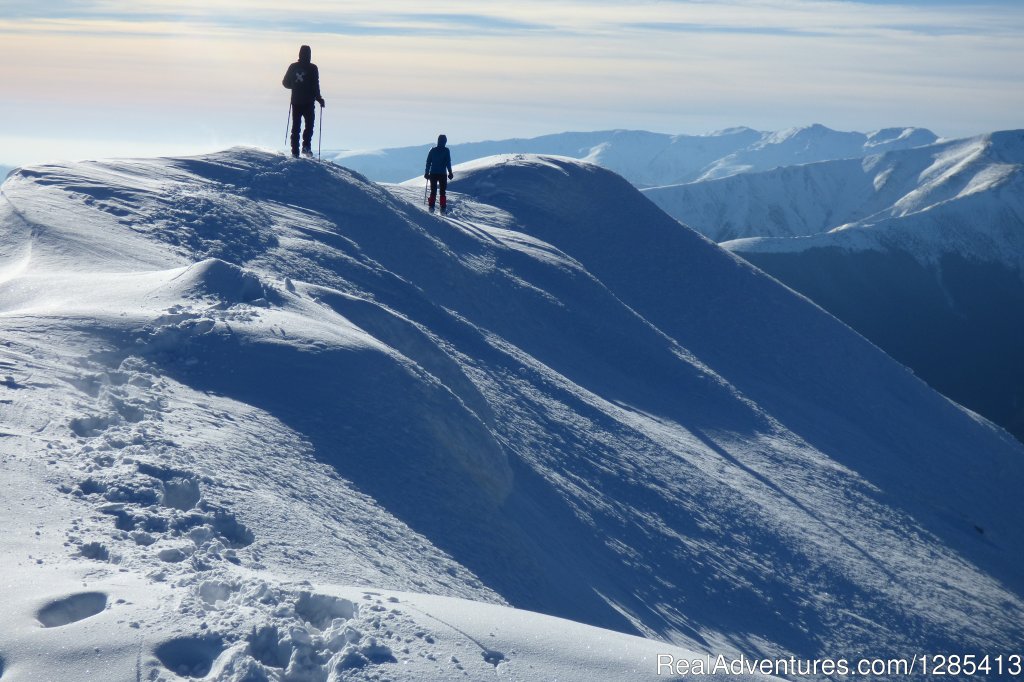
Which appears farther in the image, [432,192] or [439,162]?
[432,192]

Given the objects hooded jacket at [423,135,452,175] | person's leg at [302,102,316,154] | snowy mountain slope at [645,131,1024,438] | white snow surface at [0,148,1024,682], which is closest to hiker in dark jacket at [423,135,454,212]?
hooded jacket at [423,135,452,175]

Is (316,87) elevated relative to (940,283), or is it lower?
elevated

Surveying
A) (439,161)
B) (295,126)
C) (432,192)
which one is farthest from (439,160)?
(295,126)

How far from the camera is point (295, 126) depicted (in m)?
23.0

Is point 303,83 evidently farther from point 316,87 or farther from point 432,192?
point 432,192

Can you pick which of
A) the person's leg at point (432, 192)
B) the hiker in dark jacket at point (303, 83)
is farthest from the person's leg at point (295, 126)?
the person's leg at point (432, 192)

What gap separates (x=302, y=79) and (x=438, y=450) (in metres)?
11.2

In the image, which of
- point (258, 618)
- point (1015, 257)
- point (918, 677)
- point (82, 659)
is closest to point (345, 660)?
point (258, 618)

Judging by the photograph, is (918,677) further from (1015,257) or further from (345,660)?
(1015,257)

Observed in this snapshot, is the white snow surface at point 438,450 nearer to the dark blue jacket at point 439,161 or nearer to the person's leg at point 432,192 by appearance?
the person's leg at point 432,192

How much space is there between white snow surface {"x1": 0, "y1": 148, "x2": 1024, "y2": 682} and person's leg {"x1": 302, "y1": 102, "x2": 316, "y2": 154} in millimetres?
682

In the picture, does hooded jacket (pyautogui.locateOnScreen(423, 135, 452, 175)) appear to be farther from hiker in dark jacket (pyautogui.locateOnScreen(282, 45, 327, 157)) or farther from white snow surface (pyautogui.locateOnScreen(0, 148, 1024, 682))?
hiker in dark jacket (pyautogui.locateOnScreen(282, 45, 327, 157))

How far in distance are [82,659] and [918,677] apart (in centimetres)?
1570

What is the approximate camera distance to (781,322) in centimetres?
3259
